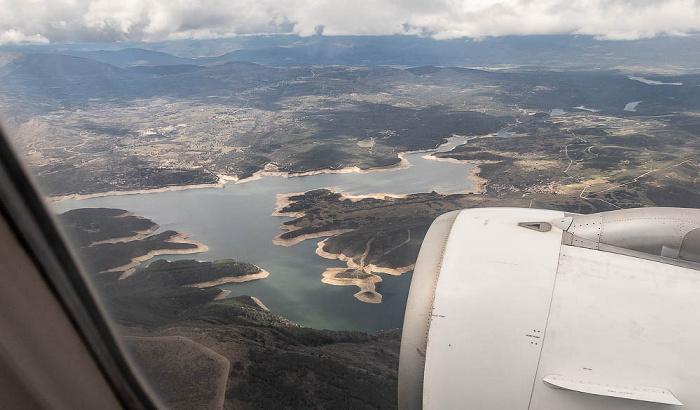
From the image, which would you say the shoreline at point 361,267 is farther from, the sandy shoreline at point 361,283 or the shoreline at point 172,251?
the shoreline at point 172,251

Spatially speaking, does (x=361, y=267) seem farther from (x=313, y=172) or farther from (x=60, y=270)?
(x=313, y=172)

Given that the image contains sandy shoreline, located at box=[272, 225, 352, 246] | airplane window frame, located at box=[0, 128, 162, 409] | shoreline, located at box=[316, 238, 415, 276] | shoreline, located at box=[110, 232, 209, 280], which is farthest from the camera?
sandy shoreline, located at box=[272, 225, 352, 246]

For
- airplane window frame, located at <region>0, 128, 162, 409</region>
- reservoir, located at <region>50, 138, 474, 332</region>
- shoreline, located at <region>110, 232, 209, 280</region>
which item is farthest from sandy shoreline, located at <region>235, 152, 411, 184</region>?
airplane window frame, located at <region>0, 128, 162, 409</region>

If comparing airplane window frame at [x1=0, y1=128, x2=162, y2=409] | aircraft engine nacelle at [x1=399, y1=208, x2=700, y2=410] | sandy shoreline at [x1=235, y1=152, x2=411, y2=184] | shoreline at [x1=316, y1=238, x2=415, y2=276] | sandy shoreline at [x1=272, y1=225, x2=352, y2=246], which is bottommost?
sandy shoreline at [x1=235, y1=152, x2=411, y2=184]

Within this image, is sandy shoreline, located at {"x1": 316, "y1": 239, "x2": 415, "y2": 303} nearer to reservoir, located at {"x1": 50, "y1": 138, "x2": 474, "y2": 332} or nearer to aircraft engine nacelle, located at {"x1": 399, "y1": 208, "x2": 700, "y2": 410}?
reservoir, located at {"x1": 50, "y1": 138, "x2": 474, "y2": 332}

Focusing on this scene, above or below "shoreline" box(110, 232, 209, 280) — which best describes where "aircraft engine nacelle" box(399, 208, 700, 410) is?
above

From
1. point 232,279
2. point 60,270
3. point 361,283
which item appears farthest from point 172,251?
point 60,270

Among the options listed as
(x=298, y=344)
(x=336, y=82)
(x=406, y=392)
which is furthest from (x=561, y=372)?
(x=336, y=82)

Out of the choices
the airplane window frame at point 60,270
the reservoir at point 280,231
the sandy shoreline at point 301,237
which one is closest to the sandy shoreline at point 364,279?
the reservoir at point 280,231
